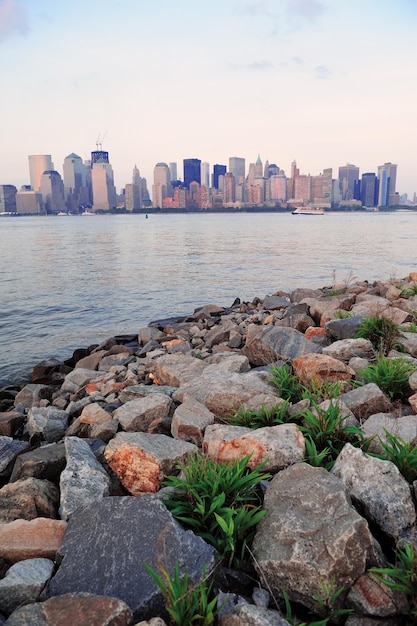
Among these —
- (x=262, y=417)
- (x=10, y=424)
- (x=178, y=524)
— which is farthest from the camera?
(x=10, y=424)

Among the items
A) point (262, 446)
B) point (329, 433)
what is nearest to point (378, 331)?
point (329, 433)

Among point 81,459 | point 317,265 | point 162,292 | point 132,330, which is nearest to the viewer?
point 81,459

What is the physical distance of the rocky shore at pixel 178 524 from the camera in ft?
8.73

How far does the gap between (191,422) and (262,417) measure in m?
0.68

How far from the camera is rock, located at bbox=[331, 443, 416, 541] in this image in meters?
3.10

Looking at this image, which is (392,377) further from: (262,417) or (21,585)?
(21,585)

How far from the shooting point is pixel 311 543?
2.82m

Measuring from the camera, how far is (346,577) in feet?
8.86

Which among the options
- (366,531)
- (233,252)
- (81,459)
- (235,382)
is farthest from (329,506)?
(233,252)

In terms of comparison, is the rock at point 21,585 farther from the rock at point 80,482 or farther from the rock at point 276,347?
the rock at point 276,347

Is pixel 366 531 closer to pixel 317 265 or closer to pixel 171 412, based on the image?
pixel 171 412

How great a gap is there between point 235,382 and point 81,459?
1.98 metres

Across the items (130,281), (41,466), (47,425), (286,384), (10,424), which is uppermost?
(286,384)

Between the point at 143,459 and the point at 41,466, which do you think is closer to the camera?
the point at 143,459
